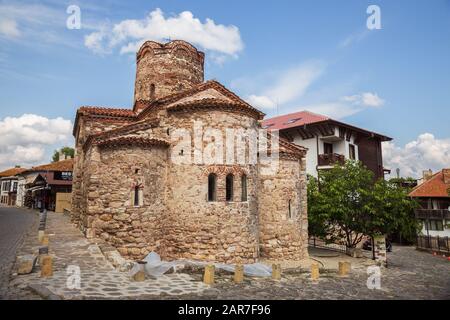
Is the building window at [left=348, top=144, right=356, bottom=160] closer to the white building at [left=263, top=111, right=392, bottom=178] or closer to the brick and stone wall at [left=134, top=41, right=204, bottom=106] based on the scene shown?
the white building at [left=263, top=111, right=392, bottom=178]

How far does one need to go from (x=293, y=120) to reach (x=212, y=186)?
1569 cm

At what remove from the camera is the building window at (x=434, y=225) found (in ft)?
74.1

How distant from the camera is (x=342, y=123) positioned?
22062 mm

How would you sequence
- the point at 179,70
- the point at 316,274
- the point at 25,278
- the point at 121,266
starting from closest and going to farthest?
the point at 25,278 → the point at 121,266 → the point at 316,274 → the point at 179,70

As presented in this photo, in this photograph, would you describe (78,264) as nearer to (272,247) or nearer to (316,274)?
(316,274)

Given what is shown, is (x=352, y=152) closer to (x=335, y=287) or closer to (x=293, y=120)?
(x=293, y=120)

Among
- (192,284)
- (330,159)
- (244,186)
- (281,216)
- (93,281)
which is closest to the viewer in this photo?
(93,281)

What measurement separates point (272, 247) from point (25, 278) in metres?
9.76

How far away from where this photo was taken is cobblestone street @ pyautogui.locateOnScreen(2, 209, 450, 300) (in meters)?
6.52

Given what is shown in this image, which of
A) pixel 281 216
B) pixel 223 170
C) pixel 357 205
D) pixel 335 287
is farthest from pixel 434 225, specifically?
pixel 223 170

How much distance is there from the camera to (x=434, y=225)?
23.0 meters
